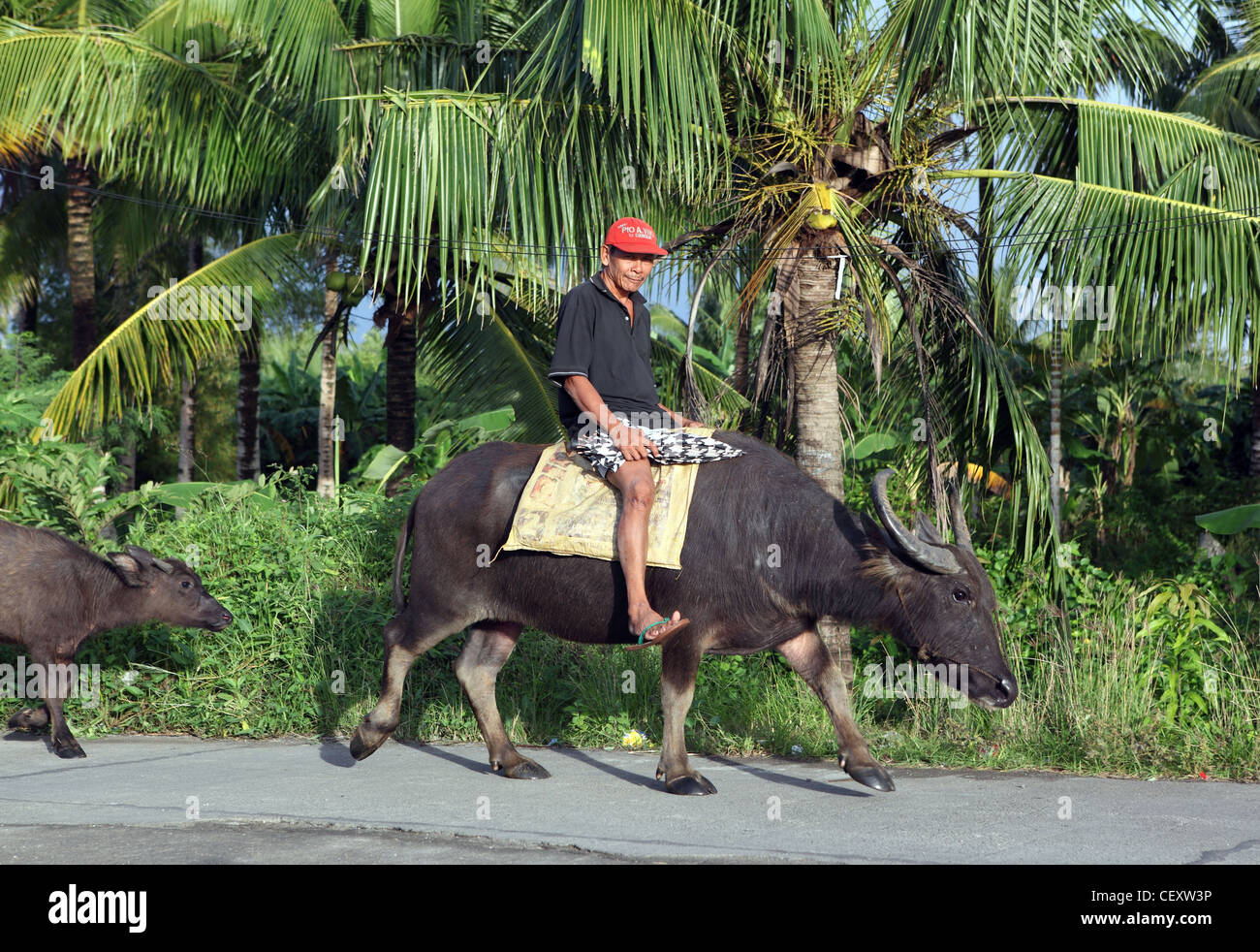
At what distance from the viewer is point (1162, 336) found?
9023mm

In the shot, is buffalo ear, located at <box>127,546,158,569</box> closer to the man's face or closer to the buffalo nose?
→ the man's face

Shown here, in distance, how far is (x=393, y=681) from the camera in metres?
6.28

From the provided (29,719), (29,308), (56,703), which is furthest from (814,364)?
(29,308)

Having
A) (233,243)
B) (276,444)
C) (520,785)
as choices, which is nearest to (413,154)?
(520,785)

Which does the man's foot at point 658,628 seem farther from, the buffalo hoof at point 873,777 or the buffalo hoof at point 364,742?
the buffalo hoof at point 364,742

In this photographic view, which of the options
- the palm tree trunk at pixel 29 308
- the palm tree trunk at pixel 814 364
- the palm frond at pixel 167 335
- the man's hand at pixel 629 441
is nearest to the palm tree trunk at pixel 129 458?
the palm tree trunk at pixel 29 308

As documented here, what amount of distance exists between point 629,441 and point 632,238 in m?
0.95

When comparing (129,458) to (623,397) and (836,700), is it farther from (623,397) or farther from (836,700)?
(836,700)

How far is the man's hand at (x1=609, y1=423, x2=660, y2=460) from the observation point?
559cm

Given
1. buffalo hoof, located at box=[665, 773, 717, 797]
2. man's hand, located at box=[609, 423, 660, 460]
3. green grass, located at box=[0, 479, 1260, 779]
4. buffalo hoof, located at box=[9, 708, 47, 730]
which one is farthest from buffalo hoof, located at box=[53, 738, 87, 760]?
man's hand, located at box=[609, 423, 660, 460]

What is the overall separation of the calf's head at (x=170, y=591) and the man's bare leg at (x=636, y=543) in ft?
10.9

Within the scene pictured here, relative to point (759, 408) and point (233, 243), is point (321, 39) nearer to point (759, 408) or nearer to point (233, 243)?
point (233, 243)

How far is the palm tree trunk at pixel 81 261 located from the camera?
58.4 ft

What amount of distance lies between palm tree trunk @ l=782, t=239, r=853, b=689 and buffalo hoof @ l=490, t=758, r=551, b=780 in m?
2.47
